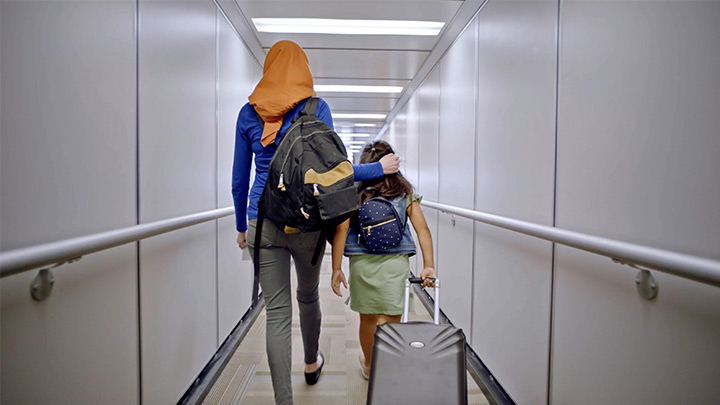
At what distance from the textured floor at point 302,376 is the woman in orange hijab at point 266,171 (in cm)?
42

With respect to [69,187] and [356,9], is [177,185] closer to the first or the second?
[69,187]

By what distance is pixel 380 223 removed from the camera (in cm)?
172

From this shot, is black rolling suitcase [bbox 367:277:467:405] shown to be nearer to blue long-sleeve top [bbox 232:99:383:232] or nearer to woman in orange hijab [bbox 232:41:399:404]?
woman in orange hijab [bbox 232:41:399:404]

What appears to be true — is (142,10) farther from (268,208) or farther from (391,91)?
(391,91)

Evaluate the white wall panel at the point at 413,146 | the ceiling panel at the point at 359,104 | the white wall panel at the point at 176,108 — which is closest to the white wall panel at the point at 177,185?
the white wall panel at the point at 176,108

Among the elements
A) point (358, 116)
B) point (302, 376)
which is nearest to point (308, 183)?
point (302, 376)

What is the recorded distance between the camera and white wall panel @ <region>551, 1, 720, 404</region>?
2.78 ft

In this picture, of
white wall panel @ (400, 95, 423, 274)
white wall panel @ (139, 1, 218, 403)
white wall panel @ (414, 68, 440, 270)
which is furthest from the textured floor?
white wall panel @ (400, 95, 423, 274)

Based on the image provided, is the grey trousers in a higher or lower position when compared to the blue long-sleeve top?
lower

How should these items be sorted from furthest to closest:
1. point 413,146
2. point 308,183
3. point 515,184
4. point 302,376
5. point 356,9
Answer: point 413,146 → point 356,9 → point 302,376 → point 515,184 → point 308,183

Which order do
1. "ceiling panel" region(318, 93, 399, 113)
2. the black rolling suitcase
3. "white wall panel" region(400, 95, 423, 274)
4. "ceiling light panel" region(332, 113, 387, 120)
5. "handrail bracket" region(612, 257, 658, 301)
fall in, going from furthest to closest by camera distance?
"ceiling light panel" region(332, 113, 387, 120) → "ceiling panel" region(318, 93, 399, 113) → "white wall panel" region(400, 95, 423, 274) → the black rolling suitcase → "handrail bracket" region(612, 257, 658, 301)

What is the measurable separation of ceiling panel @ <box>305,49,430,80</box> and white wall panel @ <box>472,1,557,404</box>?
121cm

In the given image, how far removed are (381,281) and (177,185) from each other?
987mm

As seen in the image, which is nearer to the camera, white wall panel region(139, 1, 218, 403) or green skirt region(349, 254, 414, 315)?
white wall panel region(139, 1, 218, 403)
